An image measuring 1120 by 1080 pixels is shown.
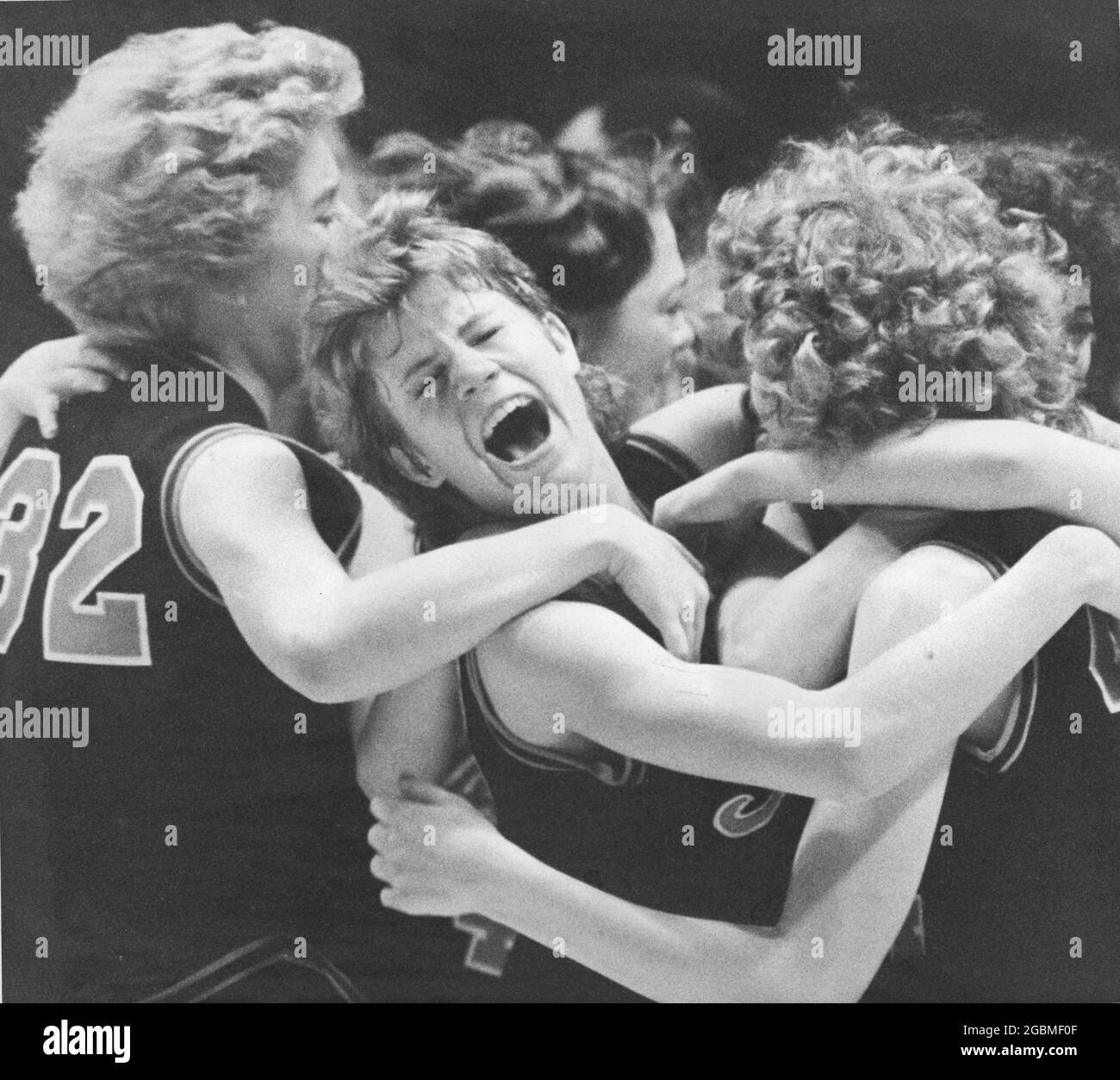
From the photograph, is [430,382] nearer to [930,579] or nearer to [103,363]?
[103,363]

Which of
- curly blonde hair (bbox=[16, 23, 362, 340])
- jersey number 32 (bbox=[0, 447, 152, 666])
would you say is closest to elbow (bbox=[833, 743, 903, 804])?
jersey number 32 (bbox=[0, 447, 152, 666])

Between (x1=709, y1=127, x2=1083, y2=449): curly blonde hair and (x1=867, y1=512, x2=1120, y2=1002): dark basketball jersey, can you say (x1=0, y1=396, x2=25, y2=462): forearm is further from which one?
(x1=867, y1=512, x2=1120, y2=1002): dark basketball jersey

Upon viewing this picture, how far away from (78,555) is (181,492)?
206mm

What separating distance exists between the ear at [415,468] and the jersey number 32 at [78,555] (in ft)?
1.34

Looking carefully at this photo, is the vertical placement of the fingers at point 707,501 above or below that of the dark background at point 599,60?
below

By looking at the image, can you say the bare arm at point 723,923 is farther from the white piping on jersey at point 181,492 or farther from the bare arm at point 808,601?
the white piping on jersey at point 181,492

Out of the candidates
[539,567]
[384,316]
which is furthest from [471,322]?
[539,567]

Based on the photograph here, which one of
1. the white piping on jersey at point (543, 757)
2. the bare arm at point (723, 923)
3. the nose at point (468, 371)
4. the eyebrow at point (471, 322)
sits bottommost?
the bare arm at point (723, 923)

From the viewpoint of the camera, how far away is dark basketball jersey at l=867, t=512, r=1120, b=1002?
1.81 metres

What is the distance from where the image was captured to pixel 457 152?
6.08ft

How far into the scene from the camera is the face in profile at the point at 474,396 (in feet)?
5.90

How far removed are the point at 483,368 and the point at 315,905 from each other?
0.88 metres

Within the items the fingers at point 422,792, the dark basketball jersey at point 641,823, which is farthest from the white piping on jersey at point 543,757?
the fingers at point 422,792

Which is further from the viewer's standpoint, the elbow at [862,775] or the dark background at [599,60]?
the dark background at [599,60]
